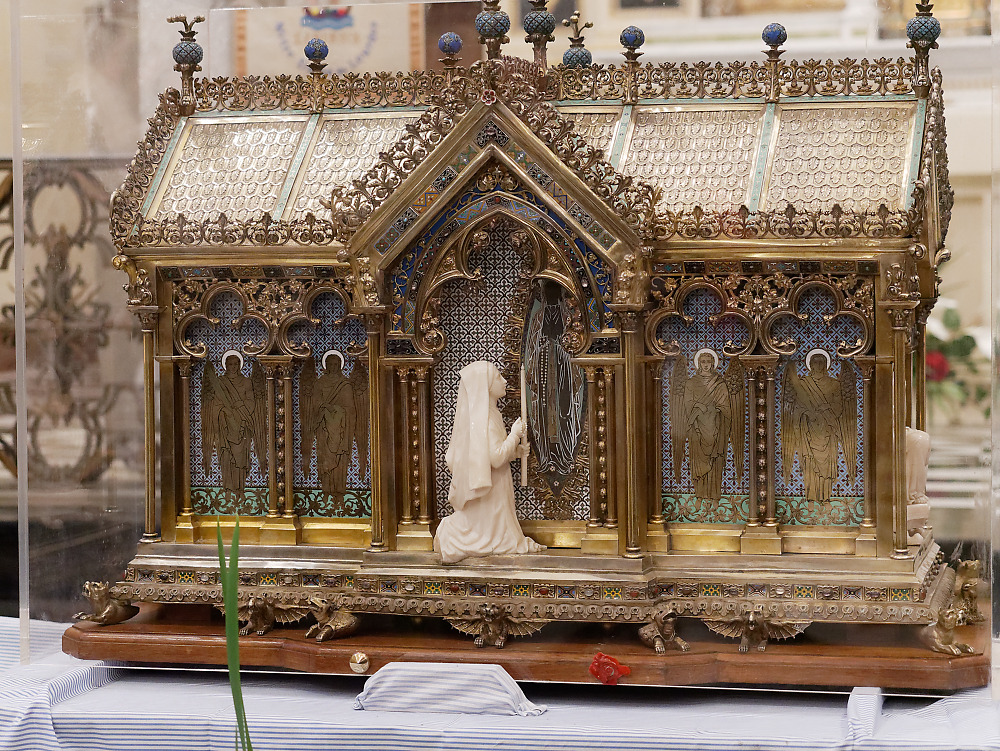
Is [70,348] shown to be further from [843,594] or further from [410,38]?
[843,594]

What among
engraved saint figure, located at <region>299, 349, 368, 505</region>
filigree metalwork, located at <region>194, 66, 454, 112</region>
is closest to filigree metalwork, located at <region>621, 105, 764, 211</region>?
filigree metalwork, located at <region>194, 66, 454, 112</region>

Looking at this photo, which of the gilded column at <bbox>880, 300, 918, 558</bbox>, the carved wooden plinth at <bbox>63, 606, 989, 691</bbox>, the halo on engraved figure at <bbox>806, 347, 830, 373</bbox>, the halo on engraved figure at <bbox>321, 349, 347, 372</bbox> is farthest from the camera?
the halo on engraved figure at <bbox>321, 349, 347, 372</bbox>

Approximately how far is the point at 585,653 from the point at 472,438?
1.10 m

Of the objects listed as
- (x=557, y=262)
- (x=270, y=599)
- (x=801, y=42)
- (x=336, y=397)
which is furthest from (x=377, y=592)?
(x=801, y=42)

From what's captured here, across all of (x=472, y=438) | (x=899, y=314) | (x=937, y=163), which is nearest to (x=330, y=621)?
(x=472, y=438)

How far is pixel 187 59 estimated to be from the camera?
7.30 metres

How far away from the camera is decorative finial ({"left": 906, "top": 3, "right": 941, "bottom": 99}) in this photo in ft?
21.2

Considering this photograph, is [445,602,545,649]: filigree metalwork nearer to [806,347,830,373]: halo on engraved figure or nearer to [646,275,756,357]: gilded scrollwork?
[646,275,756,357]: gilded scrollwork

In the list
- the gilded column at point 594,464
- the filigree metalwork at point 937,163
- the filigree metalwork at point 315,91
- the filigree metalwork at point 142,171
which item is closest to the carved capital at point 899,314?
the filigree metalwork at point 937,163

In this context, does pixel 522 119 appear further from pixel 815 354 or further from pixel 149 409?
pixel 149 409

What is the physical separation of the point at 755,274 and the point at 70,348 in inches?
149

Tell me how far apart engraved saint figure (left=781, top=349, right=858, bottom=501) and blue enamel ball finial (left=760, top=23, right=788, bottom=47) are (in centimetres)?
150

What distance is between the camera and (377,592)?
668 cm

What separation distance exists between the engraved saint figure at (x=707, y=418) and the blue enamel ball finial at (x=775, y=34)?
1.51m
